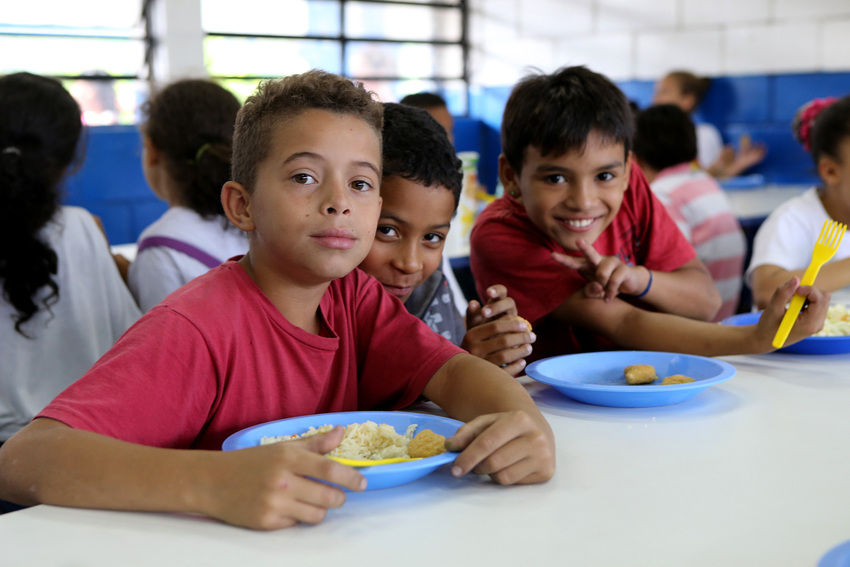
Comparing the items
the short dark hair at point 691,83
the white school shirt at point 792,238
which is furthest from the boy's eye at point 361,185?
the short dark hair at point 691,83

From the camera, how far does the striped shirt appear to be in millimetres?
2961

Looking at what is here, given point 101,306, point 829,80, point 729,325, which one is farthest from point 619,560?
point 829,80

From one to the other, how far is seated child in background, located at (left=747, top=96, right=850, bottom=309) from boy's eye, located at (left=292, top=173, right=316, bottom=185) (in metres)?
1.34

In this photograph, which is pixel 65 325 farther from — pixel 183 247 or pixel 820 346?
pixel 820 346

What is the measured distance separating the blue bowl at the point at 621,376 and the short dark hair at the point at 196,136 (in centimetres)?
92

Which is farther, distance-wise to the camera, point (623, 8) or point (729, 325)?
point (623, 8)

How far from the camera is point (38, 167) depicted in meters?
1.71

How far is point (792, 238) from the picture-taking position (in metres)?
2.07

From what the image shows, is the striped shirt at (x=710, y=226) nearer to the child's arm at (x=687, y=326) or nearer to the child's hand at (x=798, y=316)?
the child's arm at (x=687, y=326)

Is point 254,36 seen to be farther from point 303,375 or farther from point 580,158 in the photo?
point 303,375

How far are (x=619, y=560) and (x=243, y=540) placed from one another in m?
0.33

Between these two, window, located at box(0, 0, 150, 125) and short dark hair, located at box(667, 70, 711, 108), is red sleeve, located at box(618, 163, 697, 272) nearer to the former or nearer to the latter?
window, located at box(0, 0, 150, 125)

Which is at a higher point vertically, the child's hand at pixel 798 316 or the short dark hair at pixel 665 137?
the short dark hair at pixel 665 137

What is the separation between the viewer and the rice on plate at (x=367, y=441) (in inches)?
35.0
